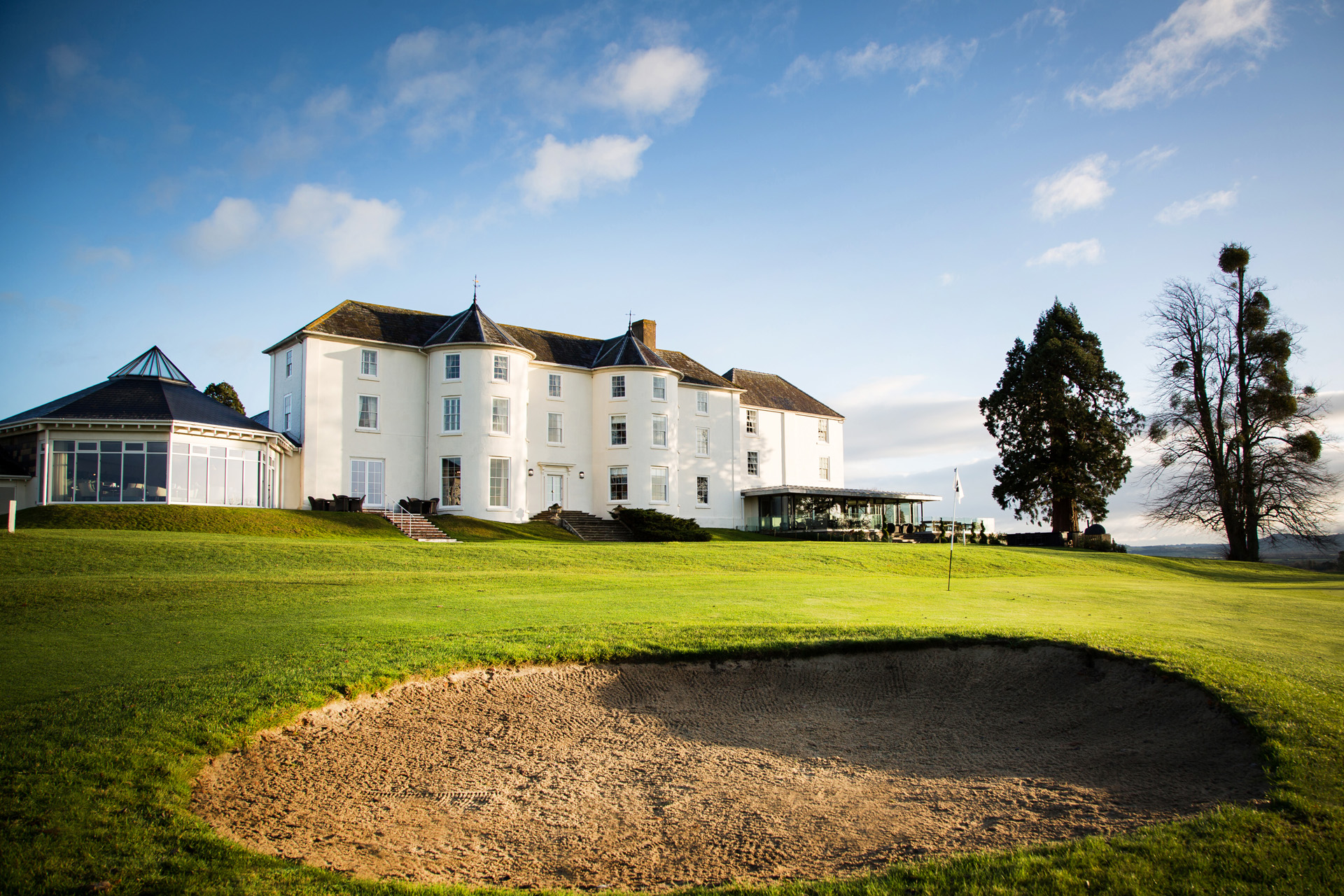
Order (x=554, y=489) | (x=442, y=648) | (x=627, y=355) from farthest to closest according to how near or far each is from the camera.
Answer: (x=627, y=355), (x=554, y=489), (x=442, y=648)

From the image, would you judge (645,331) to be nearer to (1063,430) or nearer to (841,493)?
(841,493)

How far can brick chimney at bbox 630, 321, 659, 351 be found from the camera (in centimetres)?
4644

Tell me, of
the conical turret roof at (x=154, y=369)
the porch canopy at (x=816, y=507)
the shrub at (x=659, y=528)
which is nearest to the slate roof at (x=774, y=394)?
the porch canopy at (x=816, y=507)

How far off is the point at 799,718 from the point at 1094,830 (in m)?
3.86

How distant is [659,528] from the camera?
117 ft

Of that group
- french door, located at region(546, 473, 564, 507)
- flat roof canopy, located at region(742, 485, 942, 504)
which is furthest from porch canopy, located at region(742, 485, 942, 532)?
french door, located at region(546, 473, 564, 507)

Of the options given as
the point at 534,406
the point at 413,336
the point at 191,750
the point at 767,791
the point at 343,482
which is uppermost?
the point at 413,336

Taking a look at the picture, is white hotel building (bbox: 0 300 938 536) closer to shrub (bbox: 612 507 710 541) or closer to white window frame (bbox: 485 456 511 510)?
white window frame (bbox: 485 456 511 510)

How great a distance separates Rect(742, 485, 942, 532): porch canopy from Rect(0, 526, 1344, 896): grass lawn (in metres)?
17.9

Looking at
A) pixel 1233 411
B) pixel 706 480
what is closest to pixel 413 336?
pixel 706 480

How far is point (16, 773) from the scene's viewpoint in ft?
18.7

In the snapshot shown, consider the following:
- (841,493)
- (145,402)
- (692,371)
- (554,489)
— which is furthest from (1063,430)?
(145,402)

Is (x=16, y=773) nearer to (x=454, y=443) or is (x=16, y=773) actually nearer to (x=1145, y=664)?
(x=1145, y=664)

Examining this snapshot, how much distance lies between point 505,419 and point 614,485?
7.19 metres
